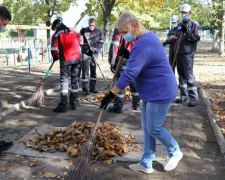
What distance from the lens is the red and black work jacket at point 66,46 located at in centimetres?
619

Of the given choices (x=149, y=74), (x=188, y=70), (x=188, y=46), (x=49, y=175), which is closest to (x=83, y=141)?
(x=49, y=175)

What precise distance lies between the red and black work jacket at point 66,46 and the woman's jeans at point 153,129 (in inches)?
124

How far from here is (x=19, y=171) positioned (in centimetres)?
378

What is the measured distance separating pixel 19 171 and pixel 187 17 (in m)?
4.90

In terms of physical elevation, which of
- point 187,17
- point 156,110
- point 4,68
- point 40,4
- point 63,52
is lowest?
point 4,68

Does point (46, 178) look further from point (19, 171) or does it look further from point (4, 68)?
point (4, 68)

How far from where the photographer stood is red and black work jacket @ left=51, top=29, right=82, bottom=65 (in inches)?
244

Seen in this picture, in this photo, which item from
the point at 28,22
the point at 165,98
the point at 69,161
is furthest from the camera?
the point at 28,22

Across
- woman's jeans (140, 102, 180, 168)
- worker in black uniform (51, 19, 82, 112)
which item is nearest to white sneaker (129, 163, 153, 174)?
woman's jeans (140, 102, 180, 168)

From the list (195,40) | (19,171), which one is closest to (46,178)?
(19,171)

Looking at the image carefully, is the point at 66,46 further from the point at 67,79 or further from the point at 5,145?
the point at 5,145

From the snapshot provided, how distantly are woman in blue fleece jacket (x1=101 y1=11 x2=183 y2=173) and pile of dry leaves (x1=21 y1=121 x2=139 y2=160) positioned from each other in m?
0.91

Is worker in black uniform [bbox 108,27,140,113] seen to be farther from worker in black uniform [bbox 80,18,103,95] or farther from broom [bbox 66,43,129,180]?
broom [bbox 66,43,129,180]

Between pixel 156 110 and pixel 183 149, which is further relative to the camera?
pixel 183 149
